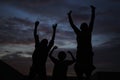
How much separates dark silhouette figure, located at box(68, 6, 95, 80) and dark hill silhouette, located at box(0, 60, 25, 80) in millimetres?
4526

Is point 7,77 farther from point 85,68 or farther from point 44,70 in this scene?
point 85,68

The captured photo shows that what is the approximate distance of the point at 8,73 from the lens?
39.0 feet

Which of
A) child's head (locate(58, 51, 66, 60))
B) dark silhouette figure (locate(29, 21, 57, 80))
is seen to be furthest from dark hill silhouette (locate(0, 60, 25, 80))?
child's head (locate(58, 51, 66, 60))

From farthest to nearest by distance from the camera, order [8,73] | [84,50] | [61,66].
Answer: [8,73] < [61,66] < [84,50]

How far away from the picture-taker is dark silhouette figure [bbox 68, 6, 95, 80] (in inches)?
320

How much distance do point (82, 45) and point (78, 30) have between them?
0.57 m

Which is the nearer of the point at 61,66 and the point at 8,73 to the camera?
the point at 61,66

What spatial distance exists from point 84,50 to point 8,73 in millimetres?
5182

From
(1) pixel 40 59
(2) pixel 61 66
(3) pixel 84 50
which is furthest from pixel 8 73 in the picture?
(3) pixel 84 50

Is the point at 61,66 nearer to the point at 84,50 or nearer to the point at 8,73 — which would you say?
the point at 84,50

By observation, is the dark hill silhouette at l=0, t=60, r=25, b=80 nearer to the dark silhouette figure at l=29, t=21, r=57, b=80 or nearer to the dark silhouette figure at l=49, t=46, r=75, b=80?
the dark silhouette figure at l=29, t=21, r=57, b=80

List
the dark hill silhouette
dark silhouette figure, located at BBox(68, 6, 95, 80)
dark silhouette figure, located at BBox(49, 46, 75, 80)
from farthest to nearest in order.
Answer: the dark hill silhouette < dark silhouette figure, located at BBox(49, 46, 75, 80) < dark silhouette figure, located at BBox(68, 6, 95, 80)

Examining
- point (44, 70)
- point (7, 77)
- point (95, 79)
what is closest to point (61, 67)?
point (44, 70)

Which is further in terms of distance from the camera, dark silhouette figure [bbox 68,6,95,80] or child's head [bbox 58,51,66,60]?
child's head [bbox 58,51,66,60]
